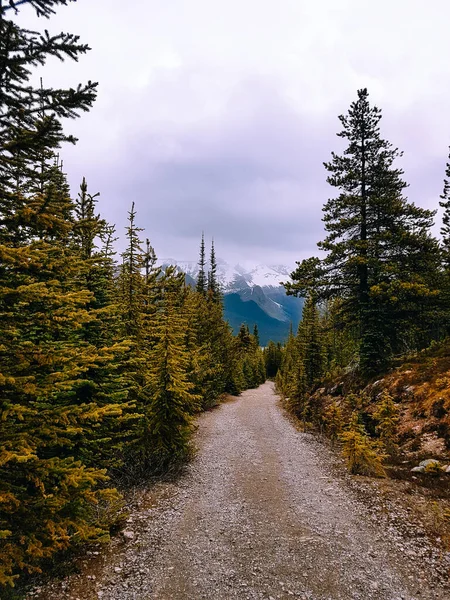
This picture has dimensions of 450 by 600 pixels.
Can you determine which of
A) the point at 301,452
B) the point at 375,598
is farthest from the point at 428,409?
the point at 375,598

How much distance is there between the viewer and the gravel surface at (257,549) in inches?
230

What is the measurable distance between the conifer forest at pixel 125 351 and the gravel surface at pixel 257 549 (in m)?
0.24

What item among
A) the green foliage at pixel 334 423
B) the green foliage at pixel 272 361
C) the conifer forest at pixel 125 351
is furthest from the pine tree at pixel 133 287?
the green foliage at pixel 272 361

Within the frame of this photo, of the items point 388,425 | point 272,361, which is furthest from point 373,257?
point 272,361

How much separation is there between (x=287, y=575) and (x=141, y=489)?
18.8 ft

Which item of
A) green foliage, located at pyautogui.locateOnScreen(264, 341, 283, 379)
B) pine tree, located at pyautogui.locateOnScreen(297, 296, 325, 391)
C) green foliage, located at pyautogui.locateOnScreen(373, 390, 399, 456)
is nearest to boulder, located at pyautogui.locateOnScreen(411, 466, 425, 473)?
green foliage, located at pyautogui.locateOnScreen(373, 390, 399, 456)

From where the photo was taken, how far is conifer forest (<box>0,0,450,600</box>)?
→ 4.81 meters

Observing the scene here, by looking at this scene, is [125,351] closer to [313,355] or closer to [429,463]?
[429,463]

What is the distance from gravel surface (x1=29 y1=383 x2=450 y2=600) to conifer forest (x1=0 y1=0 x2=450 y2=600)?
244 mm

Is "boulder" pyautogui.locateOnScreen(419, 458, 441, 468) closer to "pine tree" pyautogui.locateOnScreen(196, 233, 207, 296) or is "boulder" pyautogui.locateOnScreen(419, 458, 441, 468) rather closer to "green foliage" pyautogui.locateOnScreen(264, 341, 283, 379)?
"pine tree" pyautogui.locateOnScreen(196, 233, 207, 296)

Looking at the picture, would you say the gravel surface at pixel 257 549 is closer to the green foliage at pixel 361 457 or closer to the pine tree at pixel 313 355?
the green foliage at pixel 361 457

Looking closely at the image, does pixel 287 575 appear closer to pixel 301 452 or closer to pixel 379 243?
pixel 301 452

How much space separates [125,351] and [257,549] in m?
8.35

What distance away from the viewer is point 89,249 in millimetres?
9914
